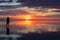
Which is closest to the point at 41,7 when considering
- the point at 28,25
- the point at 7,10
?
the point at 28,25

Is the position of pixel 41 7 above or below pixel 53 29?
above

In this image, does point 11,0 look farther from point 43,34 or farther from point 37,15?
point 43,34

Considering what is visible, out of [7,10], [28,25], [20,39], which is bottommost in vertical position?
[20,39]

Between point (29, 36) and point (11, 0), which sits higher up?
point (11, 0)

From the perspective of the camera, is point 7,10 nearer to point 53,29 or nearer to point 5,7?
point 5,7

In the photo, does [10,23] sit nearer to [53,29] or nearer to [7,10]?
[7,10]

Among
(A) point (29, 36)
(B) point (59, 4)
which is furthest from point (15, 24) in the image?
(B) point (59, 4)

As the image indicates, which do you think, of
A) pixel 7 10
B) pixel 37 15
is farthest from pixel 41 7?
pixel 7 10
